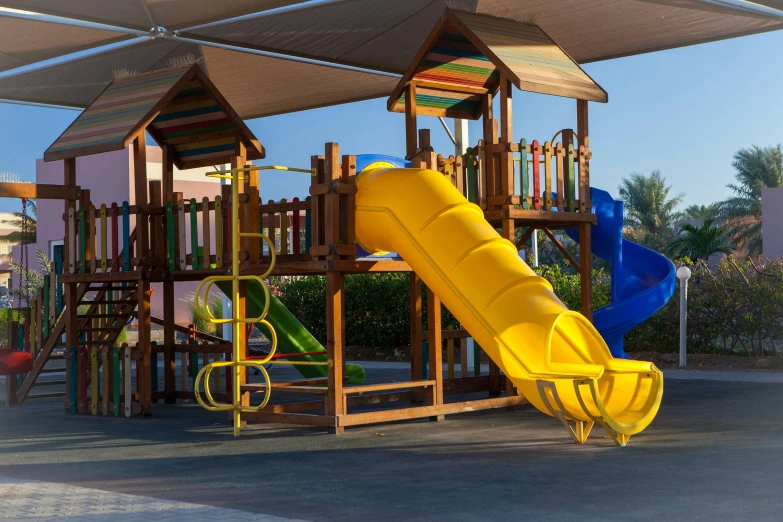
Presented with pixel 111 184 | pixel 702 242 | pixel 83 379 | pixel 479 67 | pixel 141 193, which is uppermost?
pixel 111 184

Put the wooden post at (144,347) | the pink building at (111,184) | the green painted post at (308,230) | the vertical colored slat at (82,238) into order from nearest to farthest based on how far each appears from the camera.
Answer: the green painted post at (308,230)
the wooden post at (144,347)
the vertical colored slat at (82,238)
the pink building at (111,184)

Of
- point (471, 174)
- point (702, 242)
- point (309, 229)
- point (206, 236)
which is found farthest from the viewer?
point (702, 242)

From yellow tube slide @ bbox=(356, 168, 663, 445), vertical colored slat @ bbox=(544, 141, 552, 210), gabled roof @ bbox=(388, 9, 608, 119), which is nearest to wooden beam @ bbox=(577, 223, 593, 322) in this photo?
vertical colored slat @ bbox=(544, 141, 552, 210)

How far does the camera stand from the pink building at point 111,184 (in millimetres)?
35688

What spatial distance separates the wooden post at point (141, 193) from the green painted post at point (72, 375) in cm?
152

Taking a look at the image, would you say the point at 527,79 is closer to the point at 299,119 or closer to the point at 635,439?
the point at 635,439

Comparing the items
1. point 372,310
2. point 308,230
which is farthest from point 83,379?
point 372,310

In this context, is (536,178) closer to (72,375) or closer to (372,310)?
(72,375)

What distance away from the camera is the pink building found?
35.7 meters

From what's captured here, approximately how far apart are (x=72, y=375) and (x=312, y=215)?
13.4 feet

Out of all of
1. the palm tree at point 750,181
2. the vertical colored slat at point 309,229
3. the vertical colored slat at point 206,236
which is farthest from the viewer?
the palm tree at point 750,181

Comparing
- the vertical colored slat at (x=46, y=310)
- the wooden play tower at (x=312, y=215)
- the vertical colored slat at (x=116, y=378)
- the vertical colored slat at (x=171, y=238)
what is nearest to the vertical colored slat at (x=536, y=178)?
the wooden play tower at (x=312, y=215)

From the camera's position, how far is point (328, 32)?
14.3 meters

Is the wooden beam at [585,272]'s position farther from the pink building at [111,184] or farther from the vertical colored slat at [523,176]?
the pink building at [111,184]
